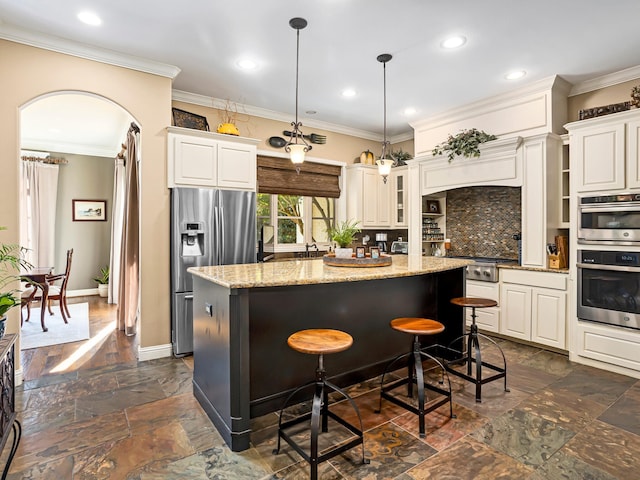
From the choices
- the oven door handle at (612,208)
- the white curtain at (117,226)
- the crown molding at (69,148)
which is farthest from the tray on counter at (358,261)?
the crown molding at (69,148)

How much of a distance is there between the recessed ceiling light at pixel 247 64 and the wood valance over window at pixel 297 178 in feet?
4.75

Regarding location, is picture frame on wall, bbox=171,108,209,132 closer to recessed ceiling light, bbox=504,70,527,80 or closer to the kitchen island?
the kitchen island

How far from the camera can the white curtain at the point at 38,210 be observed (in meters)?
6.43

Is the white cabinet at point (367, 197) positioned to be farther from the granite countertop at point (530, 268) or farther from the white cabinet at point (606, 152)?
the white cabinet at point (606, 152)

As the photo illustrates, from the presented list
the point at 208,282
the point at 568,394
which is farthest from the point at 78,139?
the point at 568,394

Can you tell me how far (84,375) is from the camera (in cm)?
326

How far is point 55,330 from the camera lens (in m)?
4.69

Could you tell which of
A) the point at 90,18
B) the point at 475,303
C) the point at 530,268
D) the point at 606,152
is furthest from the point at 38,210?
the point at 606,152

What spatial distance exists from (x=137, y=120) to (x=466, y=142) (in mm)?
3814

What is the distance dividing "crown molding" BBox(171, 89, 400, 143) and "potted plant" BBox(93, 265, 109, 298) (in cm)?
442

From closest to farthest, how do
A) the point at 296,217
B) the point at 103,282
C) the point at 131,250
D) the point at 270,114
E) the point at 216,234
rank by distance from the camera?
the point at 216,234, the point at 131,250, the point at 270,114, the point at 296,217, the point at 103,282

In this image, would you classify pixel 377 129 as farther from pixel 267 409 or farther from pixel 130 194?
pixel 267 409

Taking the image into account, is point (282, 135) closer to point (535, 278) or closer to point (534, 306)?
point (535, 278)

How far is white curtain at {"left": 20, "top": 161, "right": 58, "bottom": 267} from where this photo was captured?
21.1 ft
